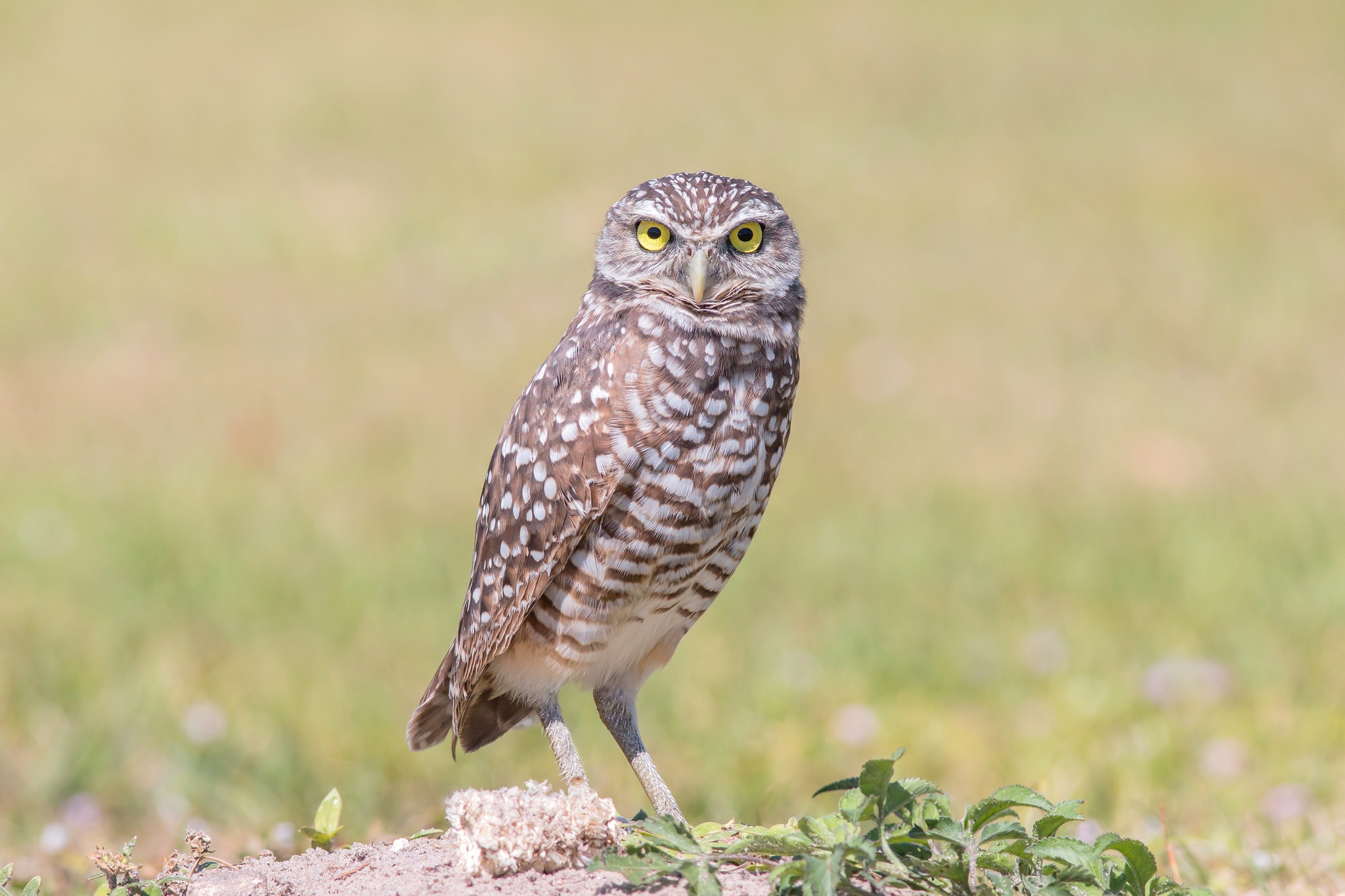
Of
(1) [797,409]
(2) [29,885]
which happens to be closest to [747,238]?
(2) [29,885]

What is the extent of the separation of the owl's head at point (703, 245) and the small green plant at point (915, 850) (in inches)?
44.7

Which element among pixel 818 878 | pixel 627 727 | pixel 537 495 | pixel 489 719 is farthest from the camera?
pixel 489 719

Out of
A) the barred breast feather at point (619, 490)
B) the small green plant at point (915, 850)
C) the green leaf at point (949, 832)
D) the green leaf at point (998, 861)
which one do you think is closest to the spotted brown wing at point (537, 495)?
the barred breast feather at point (619, 490)

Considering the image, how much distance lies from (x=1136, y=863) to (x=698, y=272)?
1.46 meters

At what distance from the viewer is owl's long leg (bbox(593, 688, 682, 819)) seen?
299cm

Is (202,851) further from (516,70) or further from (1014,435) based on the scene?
(516,70)

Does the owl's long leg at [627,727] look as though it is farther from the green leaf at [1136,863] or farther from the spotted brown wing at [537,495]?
the green leaf at [1136,863]

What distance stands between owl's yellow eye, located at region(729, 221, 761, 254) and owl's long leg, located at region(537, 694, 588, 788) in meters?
1.13

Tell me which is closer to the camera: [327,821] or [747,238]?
[327,821]

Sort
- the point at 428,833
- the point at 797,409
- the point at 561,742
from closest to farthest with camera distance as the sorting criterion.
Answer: the point at 428,833 → the point at 561,742 → the point at 797,409

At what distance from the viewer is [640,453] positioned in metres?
2.82

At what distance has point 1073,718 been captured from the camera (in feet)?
16.5

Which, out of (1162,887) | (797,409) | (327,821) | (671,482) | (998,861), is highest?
(797,409)

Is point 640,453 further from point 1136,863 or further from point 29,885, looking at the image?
point 29,885
